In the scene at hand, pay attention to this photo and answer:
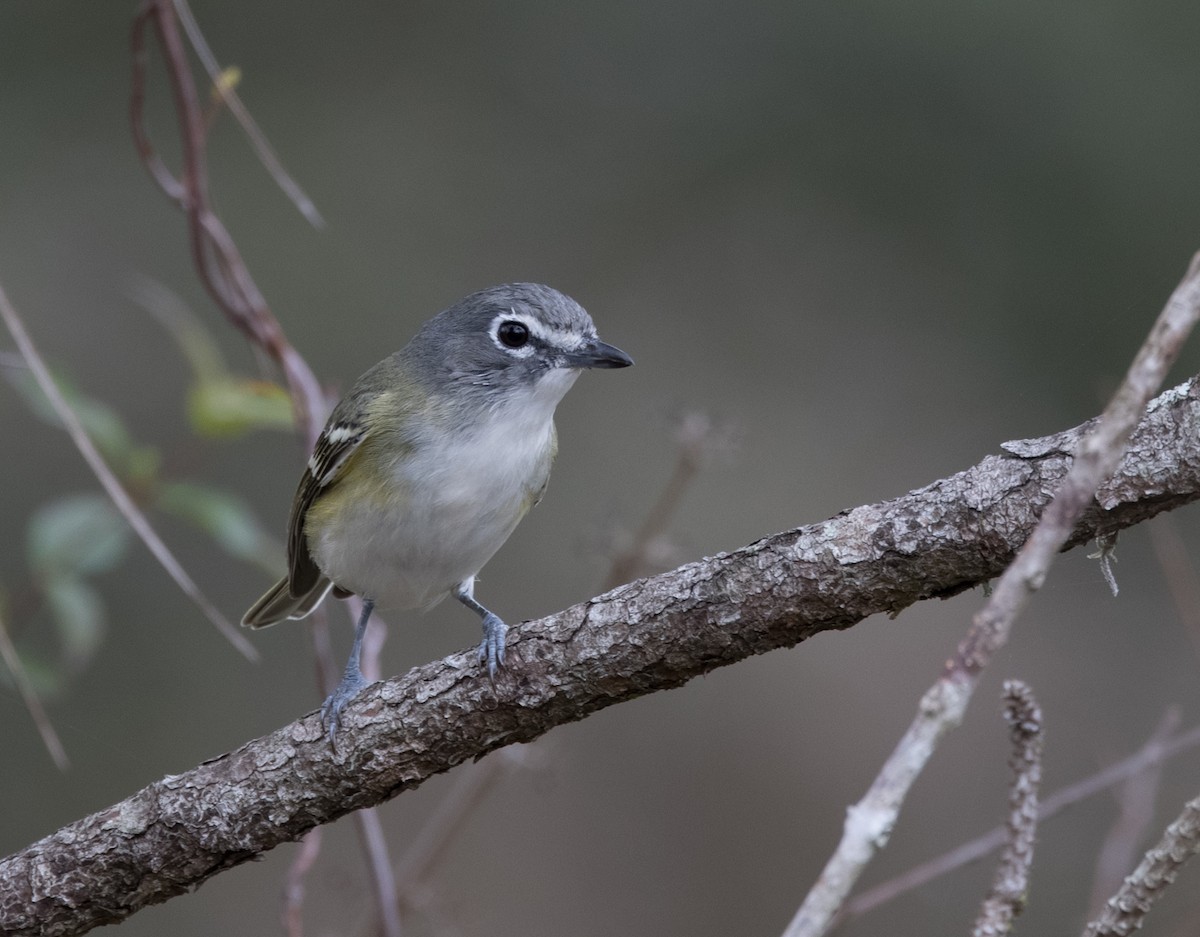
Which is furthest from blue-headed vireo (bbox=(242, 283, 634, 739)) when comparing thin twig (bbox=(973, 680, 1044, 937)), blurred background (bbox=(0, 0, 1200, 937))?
blurred background (bbox=(0, 0, 1200, 937))

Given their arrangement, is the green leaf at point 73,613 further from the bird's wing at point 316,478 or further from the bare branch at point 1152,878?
the bare branch at point 1152,878

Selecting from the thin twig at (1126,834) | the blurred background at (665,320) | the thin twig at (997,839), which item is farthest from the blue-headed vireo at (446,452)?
the blurred background at (665,320)

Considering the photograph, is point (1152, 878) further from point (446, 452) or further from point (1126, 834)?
point (446, 452)

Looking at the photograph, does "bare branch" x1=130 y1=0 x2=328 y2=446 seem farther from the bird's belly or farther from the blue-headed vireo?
the bird's belly

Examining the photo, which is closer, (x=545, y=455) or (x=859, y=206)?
(x=545, y=455)

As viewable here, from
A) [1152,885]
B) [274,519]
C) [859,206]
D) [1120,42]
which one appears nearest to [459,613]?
[274,519]

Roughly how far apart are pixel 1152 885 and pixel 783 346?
7.44 m

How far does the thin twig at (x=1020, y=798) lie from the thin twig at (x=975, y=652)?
0.87 meters

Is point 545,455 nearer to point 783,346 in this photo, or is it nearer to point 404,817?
point 404,817

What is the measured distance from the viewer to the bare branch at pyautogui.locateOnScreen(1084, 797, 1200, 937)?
1.78 meters

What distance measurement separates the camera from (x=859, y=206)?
9.06 metres

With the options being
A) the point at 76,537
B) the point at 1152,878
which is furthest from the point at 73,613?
the point at 1152,878

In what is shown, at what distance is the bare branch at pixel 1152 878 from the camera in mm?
1780

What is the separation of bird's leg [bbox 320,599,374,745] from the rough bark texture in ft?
0.08
